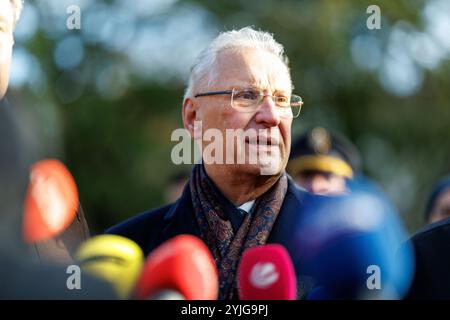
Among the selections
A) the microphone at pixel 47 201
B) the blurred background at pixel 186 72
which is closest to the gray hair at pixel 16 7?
the microphone at pixel 47 201

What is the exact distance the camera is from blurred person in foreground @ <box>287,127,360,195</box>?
14.4ft

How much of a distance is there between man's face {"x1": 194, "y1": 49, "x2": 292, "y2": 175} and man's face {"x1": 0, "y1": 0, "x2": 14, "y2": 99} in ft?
2.30

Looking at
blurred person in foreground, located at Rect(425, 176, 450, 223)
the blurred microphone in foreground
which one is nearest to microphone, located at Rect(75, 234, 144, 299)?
the blurred microphone in foreground

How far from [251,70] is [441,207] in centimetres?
209

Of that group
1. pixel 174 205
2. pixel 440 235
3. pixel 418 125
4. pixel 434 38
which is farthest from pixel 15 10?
pixel 418 125

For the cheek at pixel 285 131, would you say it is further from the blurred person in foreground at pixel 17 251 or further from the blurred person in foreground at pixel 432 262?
the blurred person in foreground at pixel 17 251

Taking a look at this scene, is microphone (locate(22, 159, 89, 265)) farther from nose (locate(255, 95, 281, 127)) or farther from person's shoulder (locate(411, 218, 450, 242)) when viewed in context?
person's shoulder (locate(411, 218, 450, 242))

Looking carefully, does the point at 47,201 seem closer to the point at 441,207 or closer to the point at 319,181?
the point at 319,181

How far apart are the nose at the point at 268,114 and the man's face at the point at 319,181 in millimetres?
1701
